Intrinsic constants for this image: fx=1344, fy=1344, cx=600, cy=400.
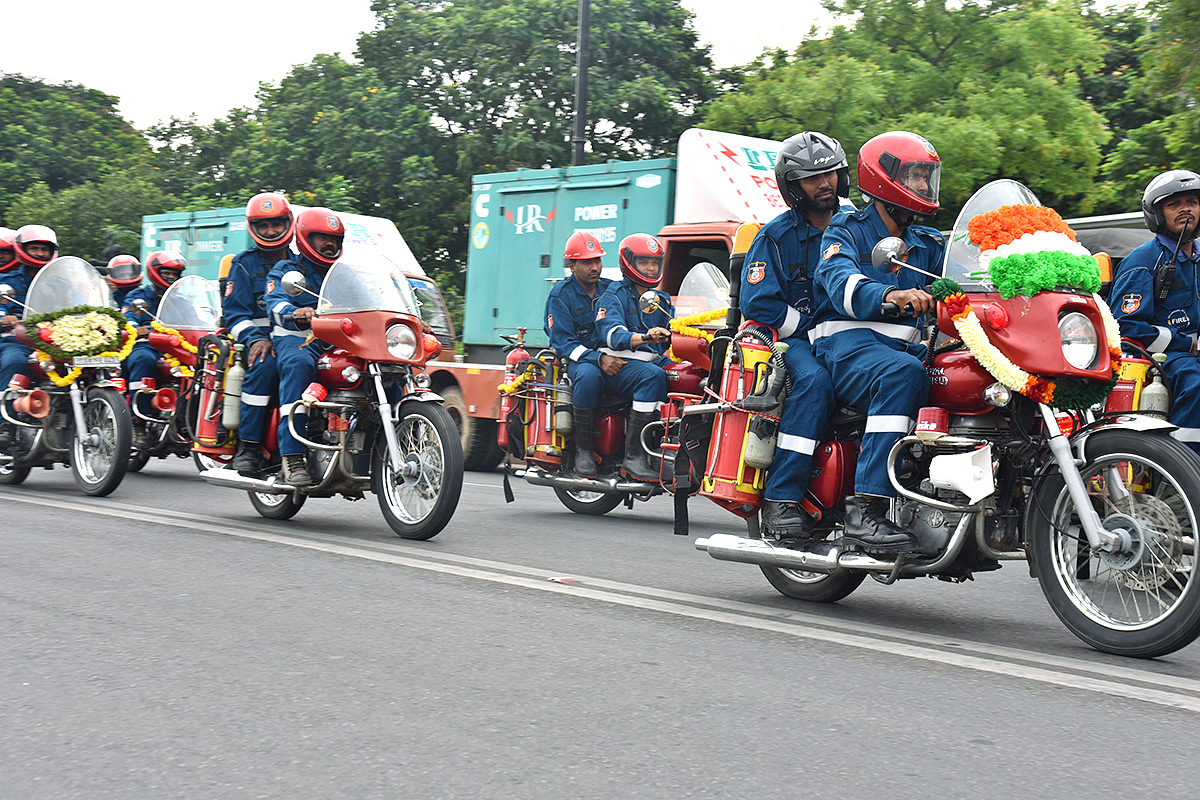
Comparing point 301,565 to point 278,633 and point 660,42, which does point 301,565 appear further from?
point 660,42

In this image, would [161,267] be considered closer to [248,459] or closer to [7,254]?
[7,254]

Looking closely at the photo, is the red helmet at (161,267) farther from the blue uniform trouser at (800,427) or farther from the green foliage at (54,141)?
the green foliage at (54,141)

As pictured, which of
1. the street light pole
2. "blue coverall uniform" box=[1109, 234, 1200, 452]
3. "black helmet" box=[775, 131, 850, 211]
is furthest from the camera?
the street light pole

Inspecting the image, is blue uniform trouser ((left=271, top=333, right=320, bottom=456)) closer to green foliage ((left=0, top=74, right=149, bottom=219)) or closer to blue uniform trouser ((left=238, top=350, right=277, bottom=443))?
blue uniform trouser ((left=238, top=350, right=277, bottom=443))

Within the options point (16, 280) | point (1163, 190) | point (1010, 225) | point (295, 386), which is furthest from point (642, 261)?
point (1010, 225)

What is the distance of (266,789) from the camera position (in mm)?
3334

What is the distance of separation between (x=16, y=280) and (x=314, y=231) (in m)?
4.03

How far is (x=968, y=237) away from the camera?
17.9 ft

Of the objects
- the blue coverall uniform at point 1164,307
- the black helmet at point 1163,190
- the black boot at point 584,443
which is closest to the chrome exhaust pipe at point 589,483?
the black boot at point 584,443

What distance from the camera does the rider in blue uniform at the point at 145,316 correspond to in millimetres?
12094

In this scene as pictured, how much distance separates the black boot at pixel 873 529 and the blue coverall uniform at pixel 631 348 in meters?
4.43

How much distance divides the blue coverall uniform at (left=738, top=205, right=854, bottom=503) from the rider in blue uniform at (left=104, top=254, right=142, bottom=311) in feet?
30.2

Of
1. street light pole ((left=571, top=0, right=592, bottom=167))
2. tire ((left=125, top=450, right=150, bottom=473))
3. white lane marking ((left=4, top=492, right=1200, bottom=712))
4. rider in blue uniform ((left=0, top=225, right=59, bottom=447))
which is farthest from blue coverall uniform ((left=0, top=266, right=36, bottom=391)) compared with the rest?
street light pole ((left=571, top=0, right=592, bottom=167))

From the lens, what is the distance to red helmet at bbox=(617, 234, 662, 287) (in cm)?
1038
